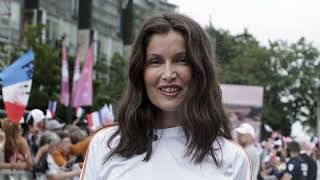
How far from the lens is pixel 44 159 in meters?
9.10

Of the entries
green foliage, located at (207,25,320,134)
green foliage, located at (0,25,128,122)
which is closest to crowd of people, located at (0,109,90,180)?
green foliage, located at (0,25,128,122)

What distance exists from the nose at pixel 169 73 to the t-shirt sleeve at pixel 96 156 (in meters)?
0.29

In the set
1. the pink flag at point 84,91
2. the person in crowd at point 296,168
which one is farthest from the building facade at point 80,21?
the person in crowd at point 296,168

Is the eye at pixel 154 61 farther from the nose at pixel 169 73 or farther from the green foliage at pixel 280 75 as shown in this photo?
the green foliage at pixel 280 75

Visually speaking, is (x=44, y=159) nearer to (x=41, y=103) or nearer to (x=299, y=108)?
(x=41, y=103)

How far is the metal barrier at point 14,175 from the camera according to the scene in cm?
820

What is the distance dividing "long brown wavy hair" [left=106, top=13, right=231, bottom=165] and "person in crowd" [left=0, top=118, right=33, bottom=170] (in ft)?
20.6

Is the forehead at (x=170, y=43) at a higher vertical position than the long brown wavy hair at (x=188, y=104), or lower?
higher

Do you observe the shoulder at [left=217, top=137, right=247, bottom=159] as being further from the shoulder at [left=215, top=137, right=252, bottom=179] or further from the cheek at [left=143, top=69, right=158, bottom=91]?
the cheek at [left=143, top=69, right=158, bottom=91]

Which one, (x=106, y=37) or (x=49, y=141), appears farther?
(x=106, y=37)

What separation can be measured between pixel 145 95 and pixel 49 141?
276 inches

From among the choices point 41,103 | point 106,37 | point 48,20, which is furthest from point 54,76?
point 106,37

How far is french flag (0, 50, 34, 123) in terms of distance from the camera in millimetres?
9242

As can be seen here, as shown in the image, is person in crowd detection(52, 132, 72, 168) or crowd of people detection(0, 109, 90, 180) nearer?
crowd of people detection(0, 109, 90, 180)
